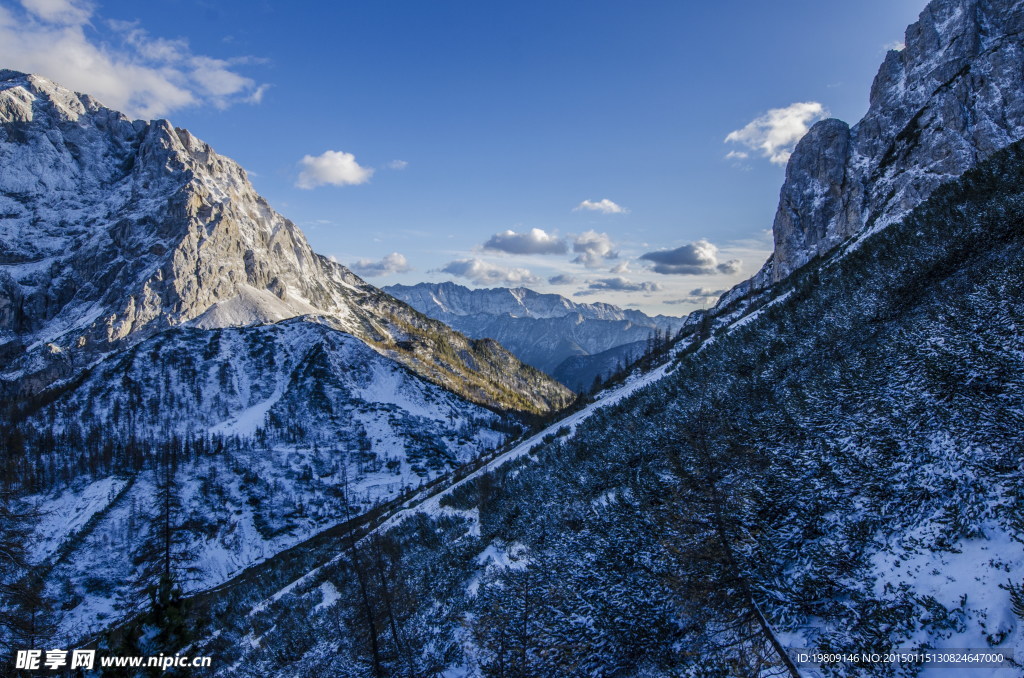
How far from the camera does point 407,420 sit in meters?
144

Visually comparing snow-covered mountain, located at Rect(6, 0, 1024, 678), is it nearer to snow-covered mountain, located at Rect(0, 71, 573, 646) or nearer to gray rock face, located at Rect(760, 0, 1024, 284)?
snow-covered mountain, located at Rect(0, 71, 573, 646)

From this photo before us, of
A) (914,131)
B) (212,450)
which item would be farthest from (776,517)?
(914,131)

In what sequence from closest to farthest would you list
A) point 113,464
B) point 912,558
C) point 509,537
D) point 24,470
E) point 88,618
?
point 912,558 → point 509,537 → point 88,618 → point 24,470 → point 113,464

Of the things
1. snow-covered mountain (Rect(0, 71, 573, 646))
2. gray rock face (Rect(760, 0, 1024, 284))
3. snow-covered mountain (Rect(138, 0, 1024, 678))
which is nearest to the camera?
snow-covered mountain (Rect(138, 0, 1024, 678))

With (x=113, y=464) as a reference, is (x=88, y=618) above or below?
below

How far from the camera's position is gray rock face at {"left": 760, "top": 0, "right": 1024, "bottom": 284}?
314ft

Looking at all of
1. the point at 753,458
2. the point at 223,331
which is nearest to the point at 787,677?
the point at 753,458

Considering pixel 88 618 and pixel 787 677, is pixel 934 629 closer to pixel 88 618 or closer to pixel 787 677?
pixel 787 677

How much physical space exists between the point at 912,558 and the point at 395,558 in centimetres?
2850

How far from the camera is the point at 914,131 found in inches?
4469

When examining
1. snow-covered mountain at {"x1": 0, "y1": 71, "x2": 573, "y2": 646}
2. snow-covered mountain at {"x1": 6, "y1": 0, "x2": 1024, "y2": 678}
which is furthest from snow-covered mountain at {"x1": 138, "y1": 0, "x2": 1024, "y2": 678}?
snow-covered mountain at {"x1": 0, "y1": 71, "x2": 573, "y2": 646}

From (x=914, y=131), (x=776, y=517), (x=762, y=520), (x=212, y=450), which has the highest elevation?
(x=914, y=131)

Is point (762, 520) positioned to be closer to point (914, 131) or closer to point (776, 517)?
point (776, 517)

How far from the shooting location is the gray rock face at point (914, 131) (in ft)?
314
